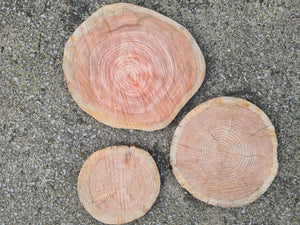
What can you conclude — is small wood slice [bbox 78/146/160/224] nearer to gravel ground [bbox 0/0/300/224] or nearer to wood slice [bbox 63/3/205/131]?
gravel ground [bbox 0/0/300/224]

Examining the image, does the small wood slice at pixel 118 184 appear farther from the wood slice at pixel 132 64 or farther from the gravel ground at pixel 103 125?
the wood slice at pixel 132 64

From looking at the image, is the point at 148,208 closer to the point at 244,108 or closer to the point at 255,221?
the point at 255,221

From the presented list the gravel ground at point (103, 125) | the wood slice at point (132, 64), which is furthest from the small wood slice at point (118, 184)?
the wood slice at point (132, 64)

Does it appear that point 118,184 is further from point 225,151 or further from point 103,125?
point 225,151

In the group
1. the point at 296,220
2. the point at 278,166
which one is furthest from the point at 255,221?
the point at 278,166

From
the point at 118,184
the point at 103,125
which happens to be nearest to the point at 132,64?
the point at 103,125

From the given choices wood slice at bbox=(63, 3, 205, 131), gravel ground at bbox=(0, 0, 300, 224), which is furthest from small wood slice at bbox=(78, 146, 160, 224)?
wood slice at bbox=(63, 3, 205, 131)
